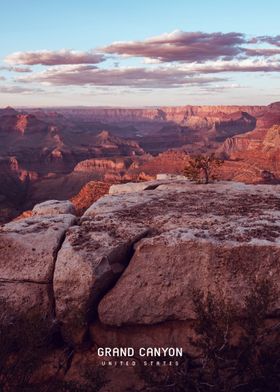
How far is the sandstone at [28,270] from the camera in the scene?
10.8 metres

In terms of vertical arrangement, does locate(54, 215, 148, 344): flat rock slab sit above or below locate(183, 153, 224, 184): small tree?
below

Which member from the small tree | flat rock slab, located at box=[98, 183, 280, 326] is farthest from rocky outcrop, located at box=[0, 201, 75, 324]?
the small tree

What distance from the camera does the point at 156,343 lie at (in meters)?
10.6

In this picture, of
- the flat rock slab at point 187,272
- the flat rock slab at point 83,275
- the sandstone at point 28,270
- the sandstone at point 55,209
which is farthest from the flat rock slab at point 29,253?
the sandstone at point 55,209

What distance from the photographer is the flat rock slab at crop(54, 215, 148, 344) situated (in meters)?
10.5

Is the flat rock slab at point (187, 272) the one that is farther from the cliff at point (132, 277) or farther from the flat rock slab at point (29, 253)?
the flat rock slab at point (29, 253)

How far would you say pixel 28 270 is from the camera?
11.0 meters

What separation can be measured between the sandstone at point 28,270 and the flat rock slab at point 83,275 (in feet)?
1.09

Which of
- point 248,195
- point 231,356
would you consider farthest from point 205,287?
point 248,195

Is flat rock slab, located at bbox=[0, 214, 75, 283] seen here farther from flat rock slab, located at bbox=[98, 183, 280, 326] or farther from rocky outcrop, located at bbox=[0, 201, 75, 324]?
flat rock slab, located at bbox=[98, 183, 280, 326]

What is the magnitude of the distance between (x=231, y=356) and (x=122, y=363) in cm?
263

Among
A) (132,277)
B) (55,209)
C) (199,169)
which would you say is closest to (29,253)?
(132,277)

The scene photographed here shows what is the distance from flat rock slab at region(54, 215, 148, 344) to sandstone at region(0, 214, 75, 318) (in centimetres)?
33

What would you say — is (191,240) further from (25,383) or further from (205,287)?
(25,383)
